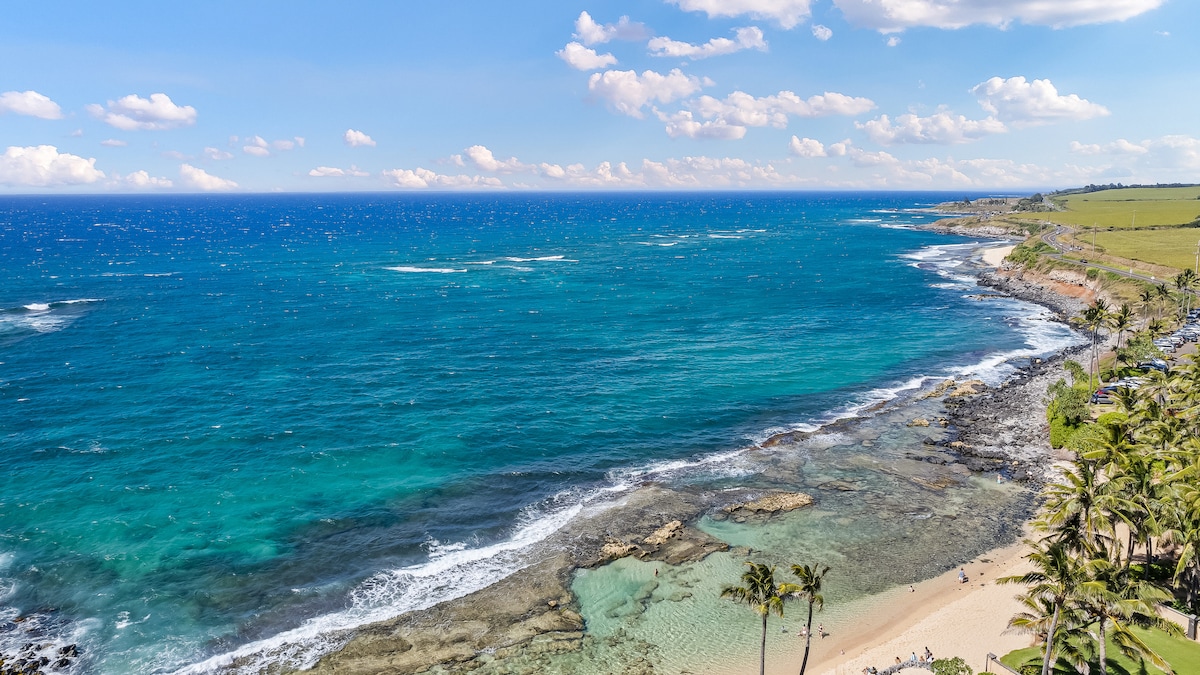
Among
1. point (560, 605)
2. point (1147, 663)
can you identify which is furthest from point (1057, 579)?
point (560, 605)

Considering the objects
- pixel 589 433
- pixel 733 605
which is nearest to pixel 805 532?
pixel 733 605

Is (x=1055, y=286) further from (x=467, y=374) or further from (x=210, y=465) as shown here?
(x=210, y=465)

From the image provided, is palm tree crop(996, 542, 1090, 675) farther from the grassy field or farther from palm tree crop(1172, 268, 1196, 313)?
the grassy field

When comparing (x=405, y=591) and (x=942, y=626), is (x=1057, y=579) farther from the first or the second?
(x=405, y=591)

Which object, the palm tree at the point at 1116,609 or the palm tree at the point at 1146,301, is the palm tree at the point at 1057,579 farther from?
the palm tree at the point at 1146,301

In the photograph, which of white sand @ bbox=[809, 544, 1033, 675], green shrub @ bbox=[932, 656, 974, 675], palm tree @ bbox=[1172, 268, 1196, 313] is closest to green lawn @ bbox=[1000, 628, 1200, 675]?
white sand @ bbox=[809, 544, 1033, 675]

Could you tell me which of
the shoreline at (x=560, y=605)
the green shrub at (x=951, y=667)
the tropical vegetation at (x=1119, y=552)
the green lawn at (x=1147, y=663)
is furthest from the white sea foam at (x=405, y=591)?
the tropical vegetation at (x=1119, y=552)
